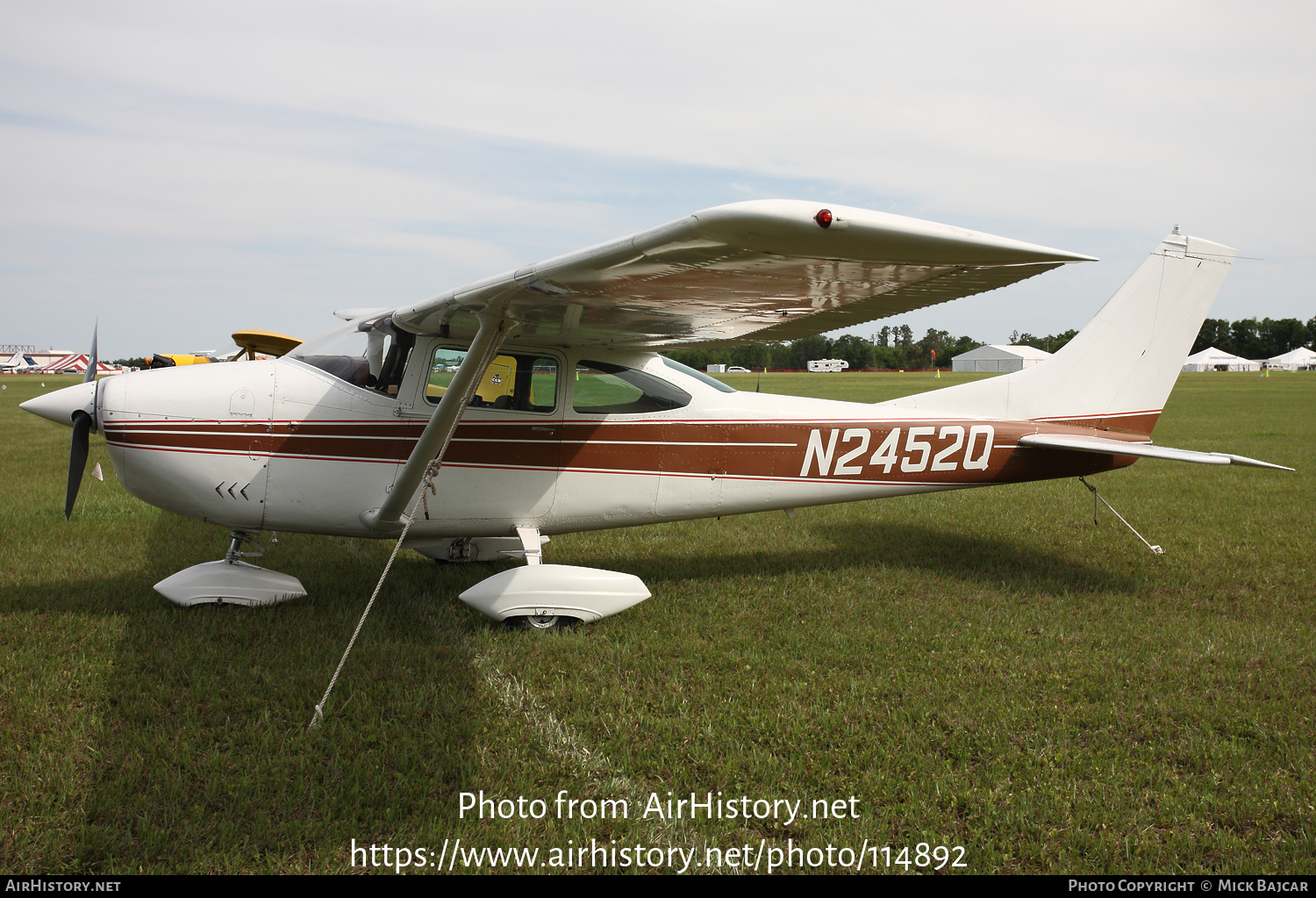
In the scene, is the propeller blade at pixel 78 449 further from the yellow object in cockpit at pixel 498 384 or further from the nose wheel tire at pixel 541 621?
the nose wheel tire at pixel 541 621

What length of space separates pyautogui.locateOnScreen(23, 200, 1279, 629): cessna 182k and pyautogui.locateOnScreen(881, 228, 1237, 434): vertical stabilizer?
2cm

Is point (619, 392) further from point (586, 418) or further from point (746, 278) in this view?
point (746, 278)

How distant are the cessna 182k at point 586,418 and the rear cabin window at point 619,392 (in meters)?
0.02

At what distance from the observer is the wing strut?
13.1 ft

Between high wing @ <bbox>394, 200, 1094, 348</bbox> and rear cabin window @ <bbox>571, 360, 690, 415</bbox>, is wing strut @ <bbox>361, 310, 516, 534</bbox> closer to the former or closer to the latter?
high wing @ <bbox>394, 200, 1094, 348</bbox>

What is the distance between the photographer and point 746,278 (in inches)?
130

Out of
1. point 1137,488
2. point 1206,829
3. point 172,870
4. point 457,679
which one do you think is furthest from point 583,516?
point 1137,488

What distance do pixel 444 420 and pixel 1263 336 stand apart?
14539 cm

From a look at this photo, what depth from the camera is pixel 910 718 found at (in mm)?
3646

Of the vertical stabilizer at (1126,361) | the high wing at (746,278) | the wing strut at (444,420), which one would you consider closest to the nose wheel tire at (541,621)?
the wing strut at (444,420)

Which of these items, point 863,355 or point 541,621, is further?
point 863,355

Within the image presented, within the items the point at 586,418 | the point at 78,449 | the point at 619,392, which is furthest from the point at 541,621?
the point at 78,449

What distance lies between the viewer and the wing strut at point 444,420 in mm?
3994
